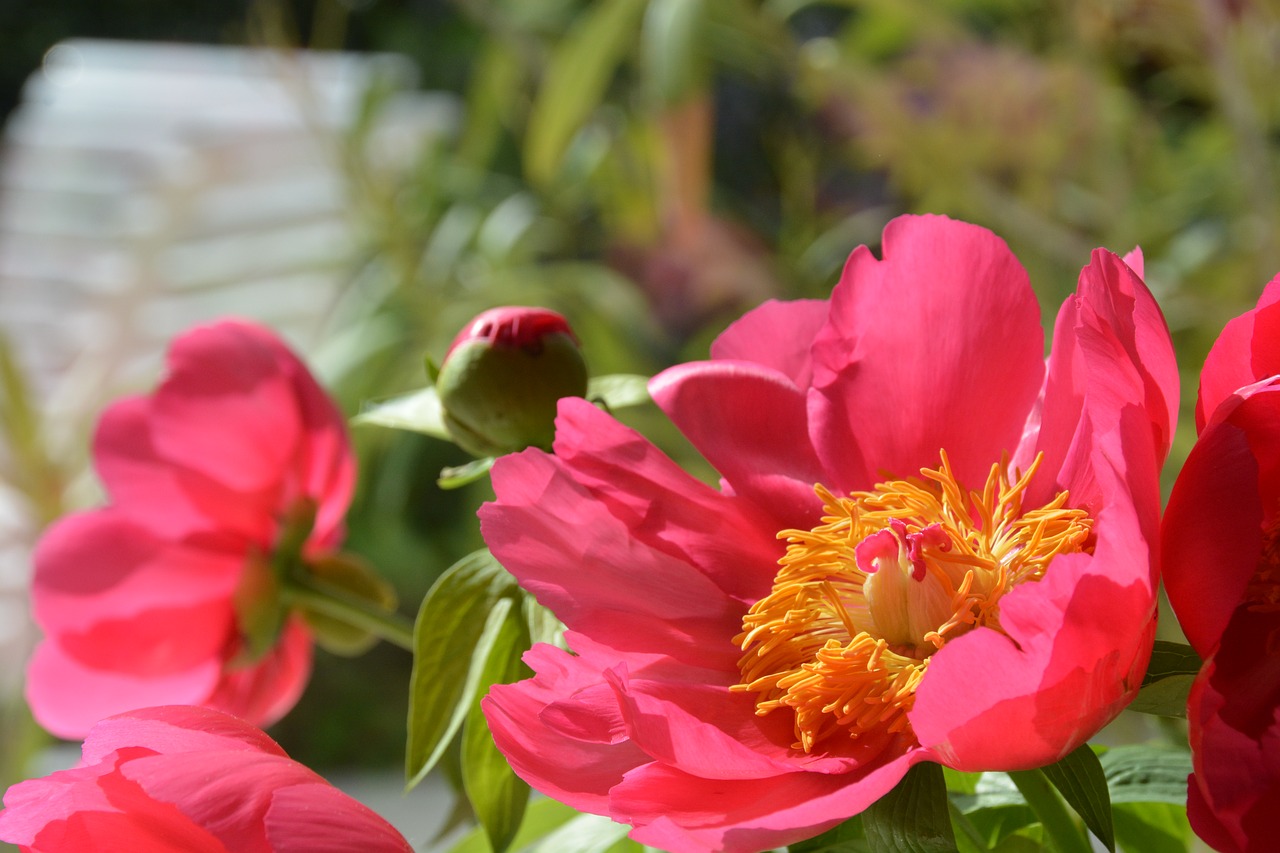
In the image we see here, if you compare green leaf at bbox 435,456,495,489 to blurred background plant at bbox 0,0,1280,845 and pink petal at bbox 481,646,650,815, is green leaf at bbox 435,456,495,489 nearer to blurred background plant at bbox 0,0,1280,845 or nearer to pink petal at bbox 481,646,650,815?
pink petal at bbox 481,646,650,815

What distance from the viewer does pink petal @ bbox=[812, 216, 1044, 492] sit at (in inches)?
6.1

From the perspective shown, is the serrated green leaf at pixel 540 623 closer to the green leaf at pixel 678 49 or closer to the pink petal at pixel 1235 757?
the pink petal at pixel 1235 757

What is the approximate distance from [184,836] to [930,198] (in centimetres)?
71

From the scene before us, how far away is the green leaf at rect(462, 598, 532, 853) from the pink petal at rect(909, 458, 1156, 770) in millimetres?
69

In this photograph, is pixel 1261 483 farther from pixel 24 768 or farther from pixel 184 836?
pixel 24 768

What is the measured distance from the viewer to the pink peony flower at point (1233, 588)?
0.11 m

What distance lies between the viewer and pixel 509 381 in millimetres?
181

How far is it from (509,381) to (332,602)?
0.09 m

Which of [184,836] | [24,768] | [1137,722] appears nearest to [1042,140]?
[1137,722]

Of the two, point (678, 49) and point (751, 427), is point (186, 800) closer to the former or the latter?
point (751, 427)

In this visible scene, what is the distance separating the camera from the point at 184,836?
0.43 ft

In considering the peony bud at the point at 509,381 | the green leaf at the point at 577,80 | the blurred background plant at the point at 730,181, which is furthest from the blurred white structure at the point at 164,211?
the peony bud at the point at 509,381

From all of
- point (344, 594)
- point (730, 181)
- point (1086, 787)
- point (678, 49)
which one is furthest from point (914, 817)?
point (730, 181)

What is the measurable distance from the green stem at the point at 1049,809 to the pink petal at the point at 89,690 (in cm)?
17
